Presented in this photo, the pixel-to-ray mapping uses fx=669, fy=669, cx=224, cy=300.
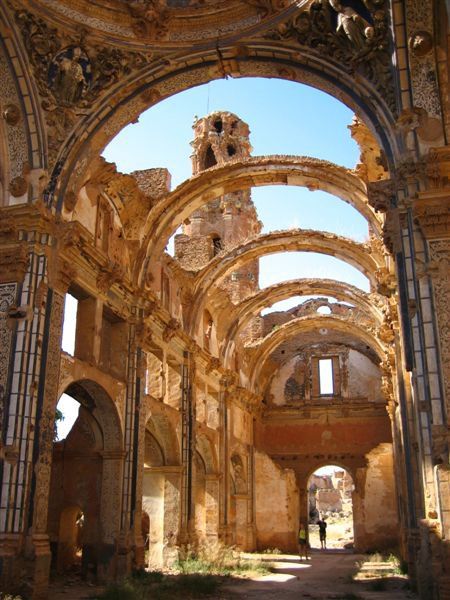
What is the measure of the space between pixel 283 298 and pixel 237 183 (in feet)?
27.2

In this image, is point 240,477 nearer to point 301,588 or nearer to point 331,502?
point 301,588

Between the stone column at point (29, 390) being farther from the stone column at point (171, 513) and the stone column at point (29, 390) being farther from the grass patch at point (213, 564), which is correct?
the stone column at point (171, 513)

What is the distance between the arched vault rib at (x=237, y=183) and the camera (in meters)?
15.9

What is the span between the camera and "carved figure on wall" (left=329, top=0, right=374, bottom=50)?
10.5m

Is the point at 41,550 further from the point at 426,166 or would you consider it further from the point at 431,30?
the point at 431,30

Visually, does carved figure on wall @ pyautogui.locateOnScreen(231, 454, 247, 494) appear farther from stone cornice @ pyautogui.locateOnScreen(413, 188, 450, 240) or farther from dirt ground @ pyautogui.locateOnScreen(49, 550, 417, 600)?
stone cornice @ pyautogui.locateOnScreen(413, 188, 450, 240)

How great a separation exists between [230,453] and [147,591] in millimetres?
12250

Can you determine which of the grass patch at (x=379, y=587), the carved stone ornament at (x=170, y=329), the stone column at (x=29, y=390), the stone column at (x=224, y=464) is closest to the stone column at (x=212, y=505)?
the stone column at (x=224, y=464)

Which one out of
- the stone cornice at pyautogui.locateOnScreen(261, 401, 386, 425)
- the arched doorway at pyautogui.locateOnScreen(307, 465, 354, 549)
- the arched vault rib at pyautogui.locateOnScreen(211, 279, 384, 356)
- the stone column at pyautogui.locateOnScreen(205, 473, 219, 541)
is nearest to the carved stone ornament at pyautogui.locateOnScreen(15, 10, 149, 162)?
→ the arched vault rib at pyautogui.locateOnScreen(211, 279, 384, 356)

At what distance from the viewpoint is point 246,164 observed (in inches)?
649

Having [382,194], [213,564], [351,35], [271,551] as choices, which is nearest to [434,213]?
[382,194]

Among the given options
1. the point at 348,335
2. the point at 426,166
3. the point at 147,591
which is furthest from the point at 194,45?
the point at 348,335

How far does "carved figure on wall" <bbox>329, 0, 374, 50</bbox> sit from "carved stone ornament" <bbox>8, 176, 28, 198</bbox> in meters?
5.83

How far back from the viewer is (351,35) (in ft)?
34.8
